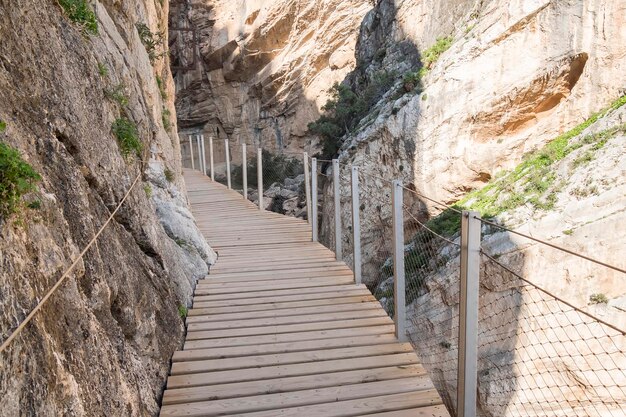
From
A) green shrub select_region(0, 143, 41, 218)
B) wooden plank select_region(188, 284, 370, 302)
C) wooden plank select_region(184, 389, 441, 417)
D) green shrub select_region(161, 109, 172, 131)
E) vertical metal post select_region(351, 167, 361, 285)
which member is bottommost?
wooden plank select_region(184, 389, 441, 417)

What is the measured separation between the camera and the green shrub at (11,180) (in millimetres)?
1843

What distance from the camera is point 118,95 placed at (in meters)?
4.80

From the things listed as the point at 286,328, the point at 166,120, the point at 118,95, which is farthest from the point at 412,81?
the point at 286,328

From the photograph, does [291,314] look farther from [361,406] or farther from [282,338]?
[361,406]

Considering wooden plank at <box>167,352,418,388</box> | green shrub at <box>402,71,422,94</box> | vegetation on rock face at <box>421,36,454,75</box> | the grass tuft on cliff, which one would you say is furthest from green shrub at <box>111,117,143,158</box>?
vegetation on rock face at <box>421,36,454,75</box>

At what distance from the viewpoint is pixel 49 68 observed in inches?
121

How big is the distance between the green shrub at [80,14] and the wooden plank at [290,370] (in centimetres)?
346

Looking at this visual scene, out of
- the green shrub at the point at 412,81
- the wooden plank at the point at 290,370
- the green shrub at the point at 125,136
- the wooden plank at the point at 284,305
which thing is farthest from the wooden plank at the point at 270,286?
the green shrub at the point at 412,81

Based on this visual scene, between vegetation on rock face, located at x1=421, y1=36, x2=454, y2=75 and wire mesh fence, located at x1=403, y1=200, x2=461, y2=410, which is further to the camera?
vegetation on rock face, located at x1=421, y1=36, x2=454, y2=75

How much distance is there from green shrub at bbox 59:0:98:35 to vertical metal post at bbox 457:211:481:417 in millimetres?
3976

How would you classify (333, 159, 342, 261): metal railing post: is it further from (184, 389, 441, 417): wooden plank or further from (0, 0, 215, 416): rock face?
(184, 389, 441, 417): wooden plank

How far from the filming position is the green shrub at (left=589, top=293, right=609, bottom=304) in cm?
661

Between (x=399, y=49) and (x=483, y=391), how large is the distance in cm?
1415

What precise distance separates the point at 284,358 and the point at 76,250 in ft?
6.80
